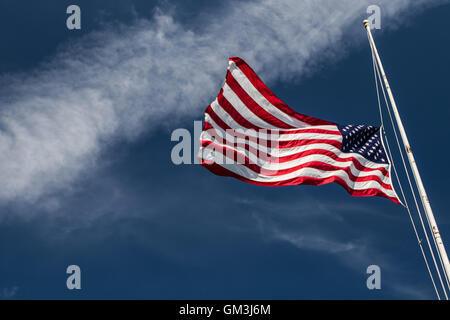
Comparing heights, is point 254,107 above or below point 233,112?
above

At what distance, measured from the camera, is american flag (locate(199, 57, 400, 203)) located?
1827cm

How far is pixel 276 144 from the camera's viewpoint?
19.2m

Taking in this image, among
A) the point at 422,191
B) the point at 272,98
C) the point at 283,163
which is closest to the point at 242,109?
the point at 272,98

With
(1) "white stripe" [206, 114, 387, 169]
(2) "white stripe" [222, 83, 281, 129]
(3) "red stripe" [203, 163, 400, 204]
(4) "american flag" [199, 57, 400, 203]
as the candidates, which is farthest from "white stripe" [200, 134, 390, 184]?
(2) "white stripe" [222, 83, 281, 129]

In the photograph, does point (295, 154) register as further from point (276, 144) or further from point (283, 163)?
point (276, 144)

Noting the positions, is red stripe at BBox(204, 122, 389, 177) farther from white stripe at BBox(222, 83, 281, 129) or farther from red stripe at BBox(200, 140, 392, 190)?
white stripe at BBox(222, 83, 281, 129)

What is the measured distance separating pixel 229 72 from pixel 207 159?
3.99 meters

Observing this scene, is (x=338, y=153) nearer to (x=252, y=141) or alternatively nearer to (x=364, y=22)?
(x=252, y=141)

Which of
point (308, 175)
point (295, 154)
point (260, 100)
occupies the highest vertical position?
point (260, 100)

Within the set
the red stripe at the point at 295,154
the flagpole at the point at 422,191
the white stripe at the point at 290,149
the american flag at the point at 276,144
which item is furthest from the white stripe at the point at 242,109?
the flagpole at the point at 422,191

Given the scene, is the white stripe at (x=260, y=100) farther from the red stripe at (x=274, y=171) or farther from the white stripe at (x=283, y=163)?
the red stripe at (x=274, y=171)

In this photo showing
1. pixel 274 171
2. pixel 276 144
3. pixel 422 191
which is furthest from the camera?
pixel 276 144

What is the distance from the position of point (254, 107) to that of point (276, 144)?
192 cm

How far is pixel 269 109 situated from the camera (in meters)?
19.3
